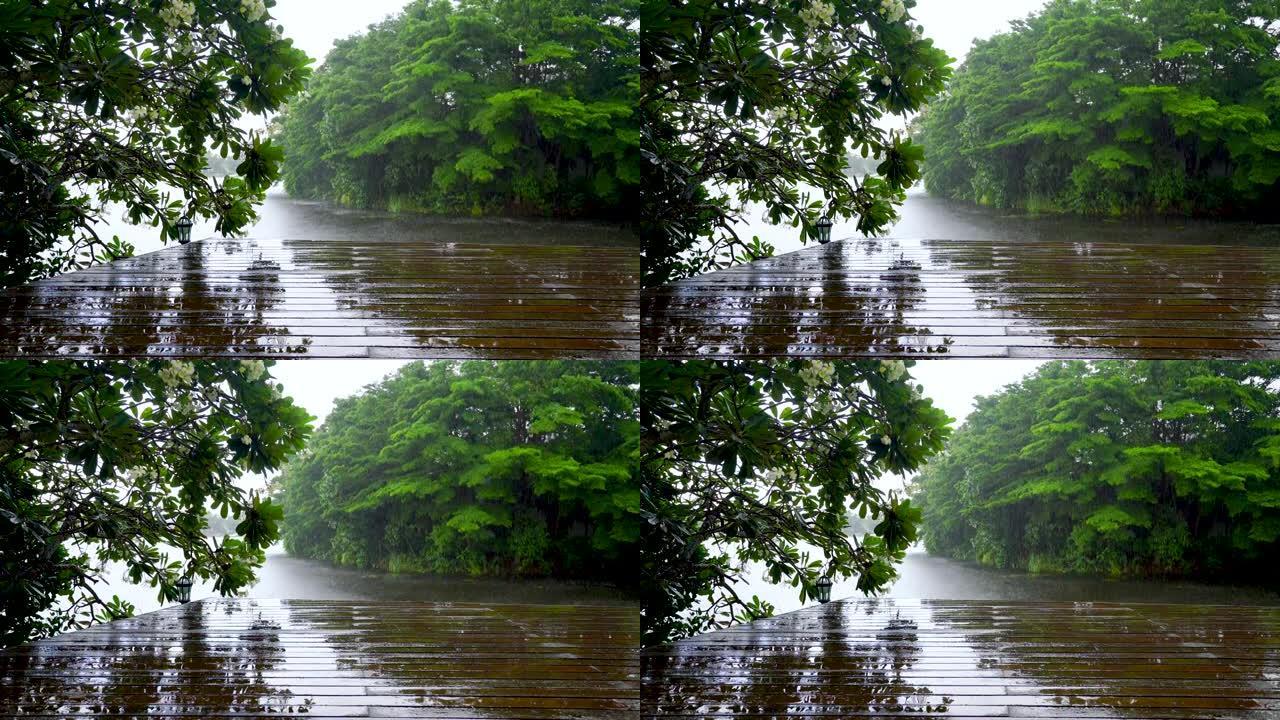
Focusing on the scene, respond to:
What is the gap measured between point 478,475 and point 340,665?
200cm

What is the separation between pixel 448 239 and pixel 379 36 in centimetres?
167

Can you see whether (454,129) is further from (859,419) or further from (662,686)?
(662,686)

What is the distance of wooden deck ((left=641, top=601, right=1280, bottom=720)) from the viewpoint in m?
3.59

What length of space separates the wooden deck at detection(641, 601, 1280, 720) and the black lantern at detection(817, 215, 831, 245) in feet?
7.81

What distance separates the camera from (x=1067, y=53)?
678 cm

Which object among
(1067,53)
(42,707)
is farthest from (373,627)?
(1067,53)

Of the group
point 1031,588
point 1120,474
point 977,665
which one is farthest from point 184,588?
point 1120,474

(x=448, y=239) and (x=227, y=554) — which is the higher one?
(x=448, y=239)

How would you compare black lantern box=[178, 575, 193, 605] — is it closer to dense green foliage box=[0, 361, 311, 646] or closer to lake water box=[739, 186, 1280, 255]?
dense green foliage box=[0, 361, 311, 646]

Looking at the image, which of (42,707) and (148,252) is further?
(148,252)

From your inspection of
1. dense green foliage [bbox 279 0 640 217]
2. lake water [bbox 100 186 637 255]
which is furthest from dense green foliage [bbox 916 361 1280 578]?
dense green foliage [bbox 279 0 640 217]

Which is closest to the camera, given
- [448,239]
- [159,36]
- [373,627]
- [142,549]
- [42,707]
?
[42,707]

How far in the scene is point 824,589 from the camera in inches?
215

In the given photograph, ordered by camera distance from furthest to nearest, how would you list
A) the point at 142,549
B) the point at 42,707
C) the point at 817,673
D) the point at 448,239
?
the point at 448,239
the point at 142,549
the point at 817,673
the point at 42,707
